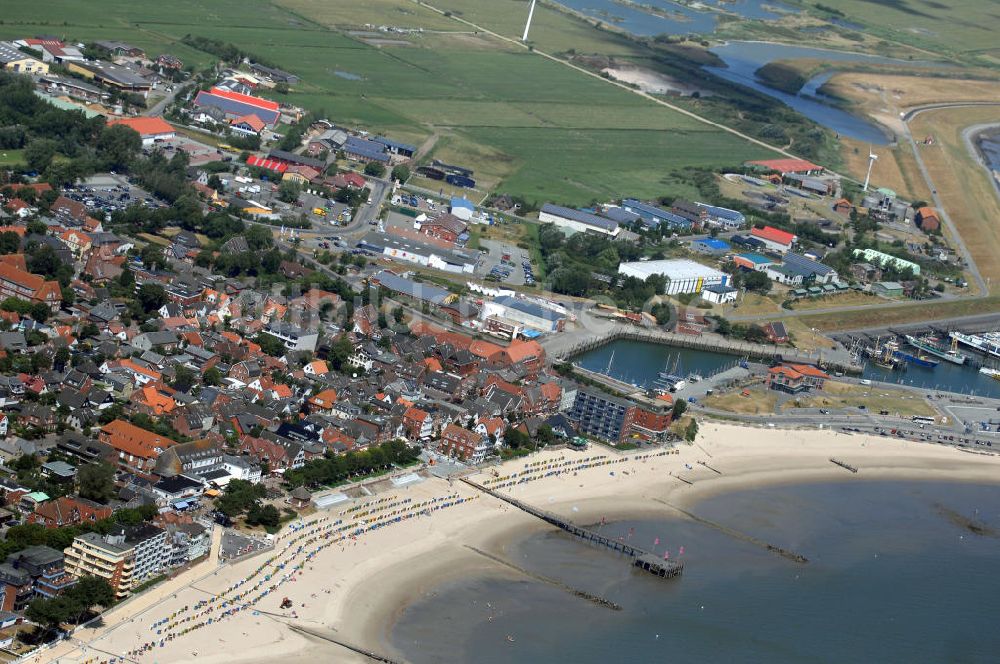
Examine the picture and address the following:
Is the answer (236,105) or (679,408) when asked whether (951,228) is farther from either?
(679,408)

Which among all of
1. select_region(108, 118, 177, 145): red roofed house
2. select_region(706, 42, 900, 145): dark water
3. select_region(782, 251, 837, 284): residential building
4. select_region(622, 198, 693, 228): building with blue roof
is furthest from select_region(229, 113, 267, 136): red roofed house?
select_region(706, 42, 900, 145): dark water

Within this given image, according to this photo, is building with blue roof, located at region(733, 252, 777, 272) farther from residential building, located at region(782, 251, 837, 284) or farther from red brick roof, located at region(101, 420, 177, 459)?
red brick roof, located at region(101, 420, 177, 459)

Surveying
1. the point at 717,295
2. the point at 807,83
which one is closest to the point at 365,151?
the point at 717,295

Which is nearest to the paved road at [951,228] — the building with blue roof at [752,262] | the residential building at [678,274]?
the building with blue roof at [752,262]

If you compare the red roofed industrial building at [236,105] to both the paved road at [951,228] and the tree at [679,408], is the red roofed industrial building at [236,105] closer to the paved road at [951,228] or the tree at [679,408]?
the tree at [679,408]

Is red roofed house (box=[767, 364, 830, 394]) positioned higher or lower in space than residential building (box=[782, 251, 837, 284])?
lower
